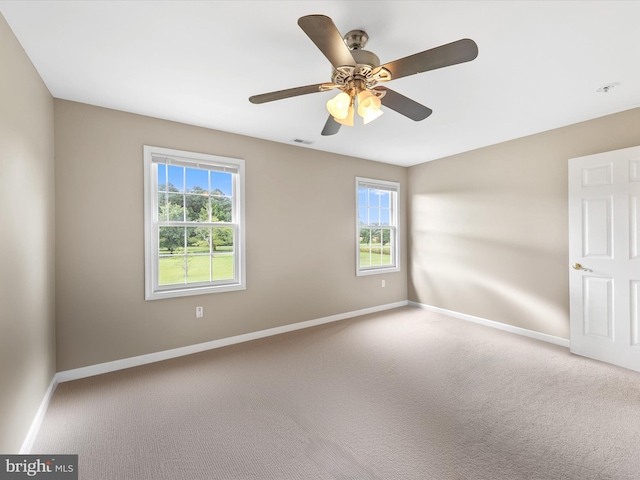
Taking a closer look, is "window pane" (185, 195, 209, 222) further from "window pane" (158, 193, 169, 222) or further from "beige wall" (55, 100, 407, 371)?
"beige wall" (55, 100, 407, 371)

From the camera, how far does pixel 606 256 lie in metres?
3.01

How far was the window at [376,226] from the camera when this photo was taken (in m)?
4.89

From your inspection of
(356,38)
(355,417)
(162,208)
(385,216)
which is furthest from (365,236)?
(356,38)

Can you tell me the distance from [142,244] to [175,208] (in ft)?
1.71

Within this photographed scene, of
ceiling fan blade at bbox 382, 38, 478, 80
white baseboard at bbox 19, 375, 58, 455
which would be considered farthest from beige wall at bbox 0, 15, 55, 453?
ceiling fan blade at bbox 382, 38, 478, 80

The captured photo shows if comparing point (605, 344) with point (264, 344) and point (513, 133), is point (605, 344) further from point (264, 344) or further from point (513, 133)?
point (264, 344)

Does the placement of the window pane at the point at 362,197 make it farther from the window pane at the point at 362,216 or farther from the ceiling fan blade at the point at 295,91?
the ceiling fan blade at the point at 295,91

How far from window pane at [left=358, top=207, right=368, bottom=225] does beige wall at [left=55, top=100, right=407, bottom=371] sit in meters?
0.22

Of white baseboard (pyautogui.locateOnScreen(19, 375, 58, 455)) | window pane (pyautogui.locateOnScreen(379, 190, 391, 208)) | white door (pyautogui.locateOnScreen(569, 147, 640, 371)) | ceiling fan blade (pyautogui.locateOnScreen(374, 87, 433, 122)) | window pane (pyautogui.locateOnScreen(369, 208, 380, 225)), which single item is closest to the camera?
white baseboard (pyautogui.locateOnScreen(19, 375, 58, 455))

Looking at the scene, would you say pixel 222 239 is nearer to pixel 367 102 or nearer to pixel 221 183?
pixel 221 183

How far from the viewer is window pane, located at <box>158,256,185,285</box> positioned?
3.21 m

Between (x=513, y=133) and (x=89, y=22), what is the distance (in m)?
4.26

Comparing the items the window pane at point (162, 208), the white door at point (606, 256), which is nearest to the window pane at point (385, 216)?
the white door at point (606, 256)

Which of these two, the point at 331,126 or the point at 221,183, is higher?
the point at 331,126
